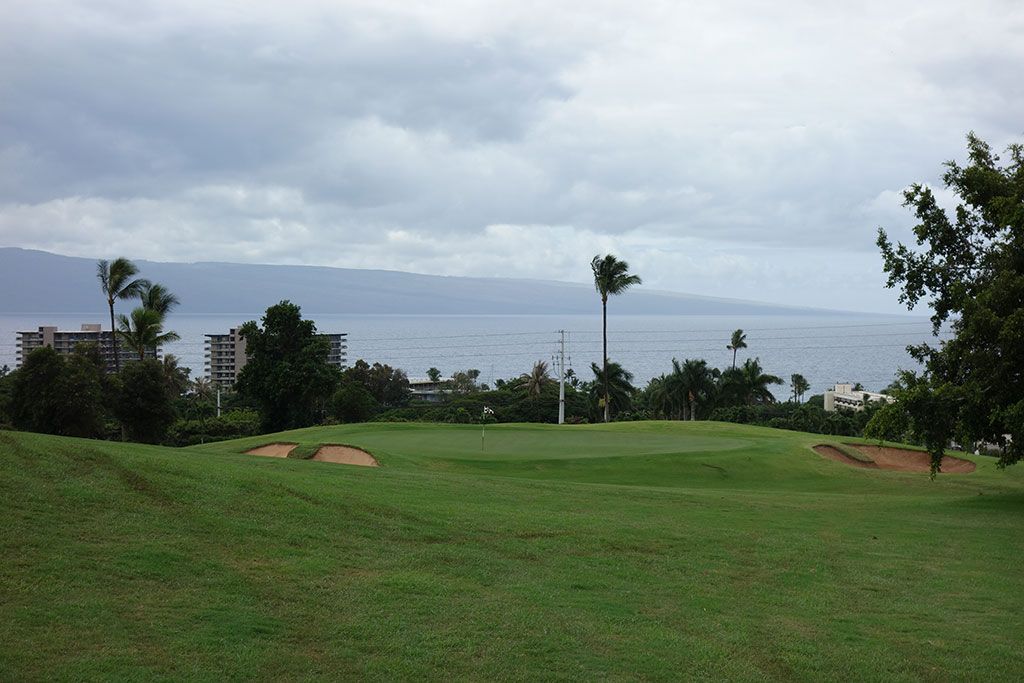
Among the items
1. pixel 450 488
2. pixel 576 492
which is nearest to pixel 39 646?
pixel 450 488

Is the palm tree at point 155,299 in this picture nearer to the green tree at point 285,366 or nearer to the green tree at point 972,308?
the green tree at point 285,366

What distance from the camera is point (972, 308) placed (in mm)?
21438

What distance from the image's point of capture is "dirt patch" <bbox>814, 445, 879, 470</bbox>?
106 feet

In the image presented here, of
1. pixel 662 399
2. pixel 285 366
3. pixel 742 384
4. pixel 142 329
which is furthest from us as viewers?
pixel 742 384

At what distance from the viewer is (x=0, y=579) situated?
9000 mm

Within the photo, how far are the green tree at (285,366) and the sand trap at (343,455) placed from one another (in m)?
28.9

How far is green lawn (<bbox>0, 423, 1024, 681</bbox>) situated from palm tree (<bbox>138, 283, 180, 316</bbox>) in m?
47.6

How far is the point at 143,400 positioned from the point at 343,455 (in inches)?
965

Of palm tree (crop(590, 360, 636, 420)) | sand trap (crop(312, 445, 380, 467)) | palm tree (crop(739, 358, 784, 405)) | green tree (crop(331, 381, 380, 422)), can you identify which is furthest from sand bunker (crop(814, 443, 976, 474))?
palm tree (crop(739, 358, 784, 405))

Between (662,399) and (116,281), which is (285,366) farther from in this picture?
(662,399)

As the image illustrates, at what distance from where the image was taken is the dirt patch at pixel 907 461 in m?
33.2

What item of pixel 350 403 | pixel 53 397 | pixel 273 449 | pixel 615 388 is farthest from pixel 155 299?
pixel 615 388

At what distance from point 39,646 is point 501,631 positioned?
166 inches

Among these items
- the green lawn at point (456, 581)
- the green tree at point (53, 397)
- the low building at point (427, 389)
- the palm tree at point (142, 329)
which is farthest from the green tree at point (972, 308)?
the low building at point (427, 389)
